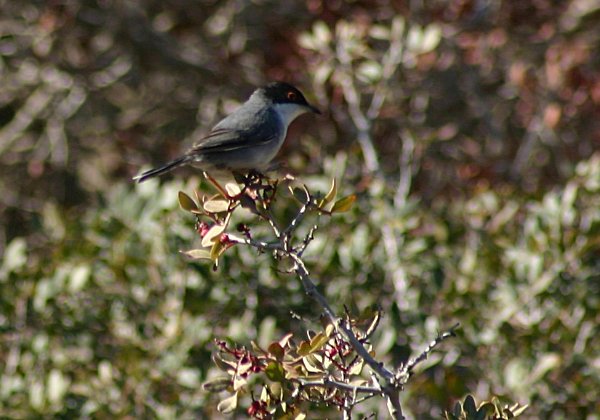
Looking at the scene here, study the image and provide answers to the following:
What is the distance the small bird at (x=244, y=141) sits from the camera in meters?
4.50

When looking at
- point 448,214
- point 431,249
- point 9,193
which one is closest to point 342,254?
point 431,249

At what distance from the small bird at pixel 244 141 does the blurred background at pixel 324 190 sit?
1.75ft

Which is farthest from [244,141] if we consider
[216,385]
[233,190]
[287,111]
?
[216,385]

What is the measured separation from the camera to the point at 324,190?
5266 mm

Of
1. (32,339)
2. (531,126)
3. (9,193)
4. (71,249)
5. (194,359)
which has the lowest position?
(194,359)

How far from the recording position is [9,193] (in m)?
8.18

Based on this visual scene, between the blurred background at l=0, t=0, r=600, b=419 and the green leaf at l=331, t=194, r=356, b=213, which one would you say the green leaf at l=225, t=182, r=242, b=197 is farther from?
the blurred background at l=0, t=0, r=600, b=419

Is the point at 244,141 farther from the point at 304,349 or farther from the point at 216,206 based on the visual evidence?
the point at 304,349

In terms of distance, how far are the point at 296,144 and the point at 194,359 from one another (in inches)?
110

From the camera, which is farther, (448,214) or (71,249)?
(448,214)

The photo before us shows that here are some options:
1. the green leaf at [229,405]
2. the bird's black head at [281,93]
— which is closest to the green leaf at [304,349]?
the green leaf at [229,405]

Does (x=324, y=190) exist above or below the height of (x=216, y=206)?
above

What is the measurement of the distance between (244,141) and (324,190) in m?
0.78

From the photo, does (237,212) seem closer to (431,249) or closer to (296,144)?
(431,249)
